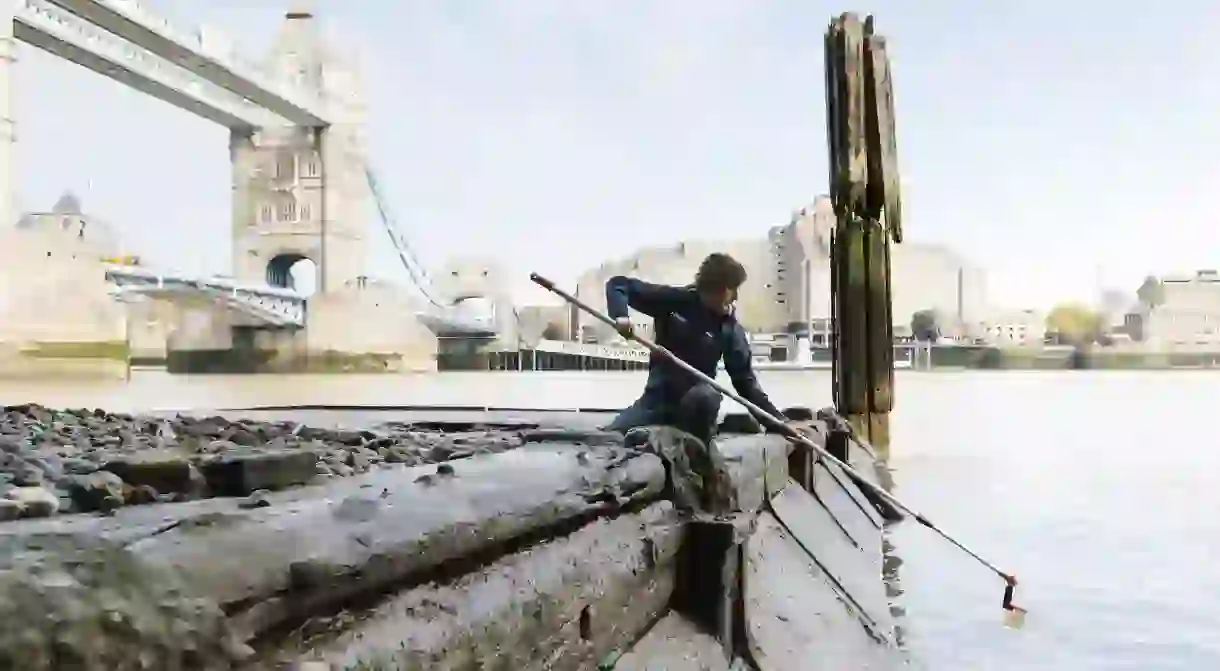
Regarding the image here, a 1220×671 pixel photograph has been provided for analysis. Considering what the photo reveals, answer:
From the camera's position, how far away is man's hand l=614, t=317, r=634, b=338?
300cm

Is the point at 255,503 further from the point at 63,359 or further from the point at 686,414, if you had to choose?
the point at 63,359

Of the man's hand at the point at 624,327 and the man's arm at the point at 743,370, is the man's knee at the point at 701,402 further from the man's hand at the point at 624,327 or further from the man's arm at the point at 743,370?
the man's arm at the point at 743,370

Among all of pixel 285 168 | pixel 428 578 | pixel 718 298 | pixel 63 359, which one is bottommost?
pixel 428 578

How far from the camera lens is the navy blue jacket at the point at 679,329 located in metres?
3.07

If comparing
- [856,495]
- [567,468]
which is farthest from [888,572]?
[567,468]

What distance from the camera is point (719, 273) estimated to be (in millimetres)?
3135

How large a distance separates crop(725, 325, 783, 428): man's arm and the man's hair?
0.62 ft

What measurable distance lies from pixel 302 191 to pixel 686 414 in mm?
33747

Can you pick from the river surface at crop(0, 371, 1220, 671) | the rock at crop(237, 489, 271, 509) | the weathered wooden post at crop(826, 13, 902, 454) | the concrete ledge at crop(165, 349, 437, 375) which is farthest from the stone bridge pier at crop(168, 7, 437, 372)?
the rock at crop(237, 489, 271, 509)

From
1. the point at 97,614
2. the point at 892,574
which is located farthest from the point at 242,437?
the point at 892,574

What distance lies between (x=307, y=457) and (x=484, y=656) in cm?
51

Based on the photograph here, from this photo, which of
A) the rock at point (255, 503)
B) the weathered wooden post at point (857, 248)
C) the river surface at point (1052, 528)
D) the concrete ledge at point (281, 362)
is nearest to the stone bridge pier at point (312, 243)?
the concrete ledge at point (281, 362)

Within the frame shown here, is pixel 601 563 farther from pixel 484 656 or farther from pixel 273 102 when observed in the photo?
pixel 273 102

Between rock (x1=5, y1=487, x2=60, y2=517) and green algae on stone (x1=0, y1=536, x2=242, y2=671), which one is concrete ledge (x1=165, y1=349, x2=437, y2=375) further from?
green algae on stone (x1=0, y1=536, x2=242, y2=671)
